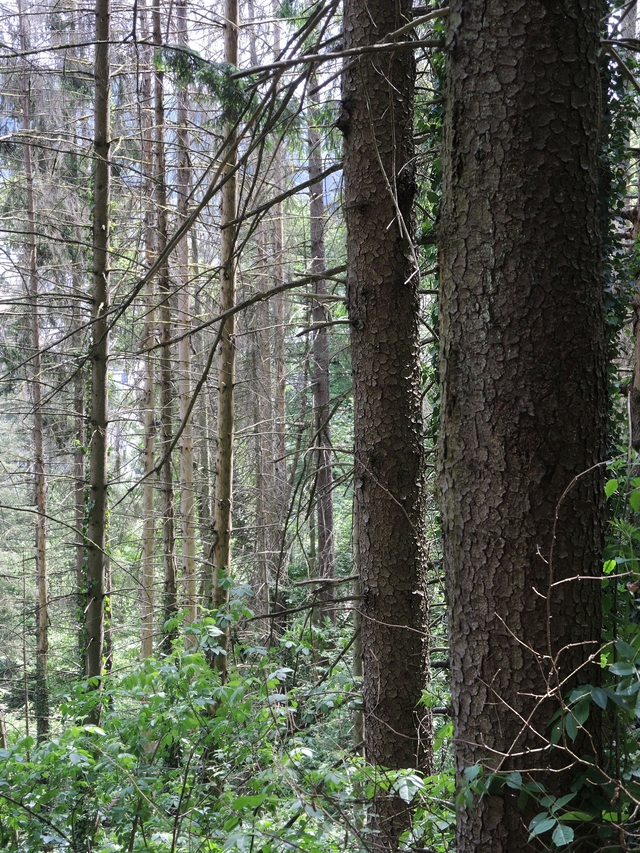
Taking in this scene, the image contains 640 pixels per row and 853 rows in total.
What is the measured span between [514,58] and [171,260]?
8.21 m

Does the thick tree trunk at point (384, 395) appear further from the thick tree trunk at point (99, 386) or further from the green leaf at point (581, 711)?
the thick tree trunk at point (99, 386)

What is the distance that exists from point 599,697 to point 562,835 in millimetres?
291

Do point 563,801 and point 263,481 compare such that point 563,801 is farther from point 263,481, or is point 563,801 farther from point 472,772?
point 263,481

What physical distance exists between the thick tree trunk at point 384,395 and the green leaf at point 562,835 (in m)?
2.02

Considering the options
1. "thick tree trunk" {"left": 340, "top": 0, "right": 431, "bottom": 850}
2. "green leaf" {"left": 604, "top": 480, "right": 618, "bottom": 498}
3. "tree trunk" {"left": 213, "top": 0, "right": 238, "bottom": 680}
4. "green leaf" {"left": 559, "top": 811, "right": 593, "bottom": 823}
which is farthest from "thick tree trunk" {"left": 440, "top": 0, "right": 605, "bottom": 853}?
"tree trunk" {"left": 213, "top": 0, "right": 238, "bottom": 680}

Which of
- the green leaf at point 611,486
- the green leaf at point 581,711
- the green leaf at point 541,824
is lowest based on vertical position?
the green leaf at point 541,824

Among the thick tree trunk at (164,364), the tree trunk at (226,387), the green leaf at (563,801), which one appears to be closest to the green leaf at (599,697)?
the green leaf at (563,801)

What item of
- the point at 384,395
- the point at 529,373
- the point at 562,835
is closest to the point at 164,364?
the point at 384,395

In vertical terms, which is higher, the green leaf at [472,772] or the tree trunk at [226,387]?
the tree trunk at [226,387]

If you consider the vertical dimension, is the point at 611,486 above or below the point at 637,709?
above

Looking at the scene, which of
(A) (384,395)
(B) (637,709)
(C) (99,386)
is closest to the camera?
(B) (637,709)

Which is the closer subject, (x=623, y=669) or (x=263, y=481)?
(x=623, y=669)

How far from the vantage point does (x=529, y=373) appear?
1.68m

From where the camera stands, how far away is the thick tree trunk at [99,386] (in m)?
6.20
